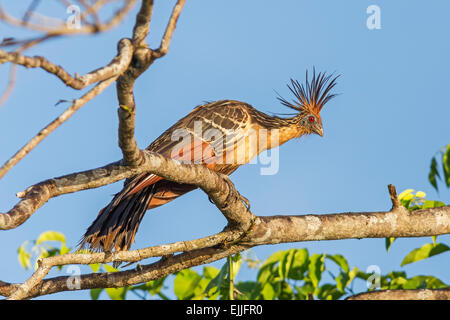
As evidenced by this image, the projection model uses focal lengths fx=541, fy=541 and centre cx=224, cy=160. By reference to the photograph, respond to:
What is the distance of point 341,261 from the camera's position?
534cm

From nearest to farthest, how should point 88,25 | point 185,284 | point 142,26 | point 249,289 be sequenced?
point 88,25, point 142,26, point 185,284, point 249,289

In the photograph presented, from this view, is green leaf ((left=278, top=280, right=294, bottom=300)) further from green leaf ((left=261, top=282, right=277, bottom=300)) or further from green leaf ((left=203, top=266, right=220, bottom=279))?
green leaf ((left=203, top=266, right=220, bottom=279))

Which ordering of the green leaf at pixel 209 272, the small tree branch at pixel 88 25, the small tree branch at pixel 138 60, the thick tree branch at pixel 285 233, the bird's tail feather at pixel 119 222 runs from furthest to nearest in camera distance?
the green leaf at pixel 209 272, the bird's tail feather at pixel 119 222, the thick tree branch at pixel 285 233, the small tree branch at pixel 138 60, the small tree branch at pixel 88 25

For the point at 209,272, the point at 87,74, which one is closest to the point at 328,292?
the point at 209,272

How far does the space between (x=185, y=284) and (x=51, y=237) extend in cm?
142

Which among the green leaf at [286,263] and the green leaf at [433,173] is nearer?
the green leaf at [433,173]

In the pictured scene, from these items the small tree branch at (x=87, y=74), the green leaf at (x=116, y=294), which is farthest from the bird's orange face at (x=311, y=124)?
the small tree branch at (x=87, y=74)

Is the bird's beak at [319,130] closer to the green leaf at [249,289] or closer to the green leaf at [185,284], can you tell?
the green leaf at [249,289]

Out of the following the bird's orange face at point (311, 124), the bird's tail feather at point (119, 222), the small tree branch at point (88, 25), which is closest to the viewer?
the small tree branch at point (88, 25)

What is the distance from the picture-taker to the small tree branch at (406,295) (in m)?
4.27

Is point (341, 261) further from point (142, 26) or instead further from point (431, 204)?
point (142, 26)

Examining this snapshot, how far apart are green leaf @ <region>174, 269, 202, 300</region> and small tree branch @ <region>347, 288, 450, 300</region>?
5.92 feet

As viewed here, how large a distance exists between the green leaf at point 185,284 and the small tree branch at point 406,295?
1.80 m
